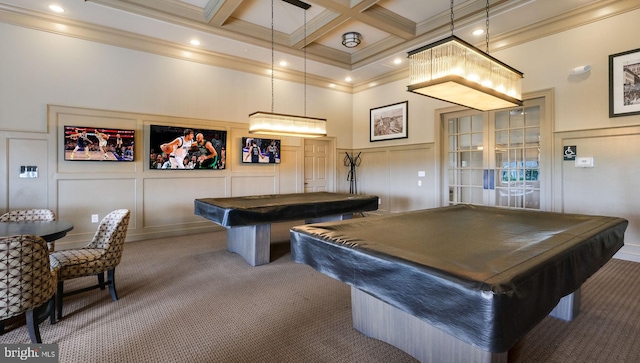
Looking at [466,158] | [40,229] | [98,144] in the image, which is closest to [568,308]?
[466,158]

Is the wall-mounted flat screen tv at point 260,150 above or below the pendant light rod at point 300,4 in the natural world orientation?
below

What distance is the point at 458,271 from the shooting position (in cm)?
130

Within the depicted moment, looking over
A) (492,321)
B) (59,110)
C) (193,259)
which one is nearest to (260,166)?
(193,259)

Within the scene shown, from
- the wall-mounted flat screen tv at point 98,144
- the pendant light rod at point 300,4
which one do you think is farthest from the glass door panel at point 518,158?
the wall-mounted flat screen tv at point 98,144

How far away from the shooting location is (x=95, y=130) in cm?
478

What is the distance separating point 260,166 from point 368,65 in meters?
3.20

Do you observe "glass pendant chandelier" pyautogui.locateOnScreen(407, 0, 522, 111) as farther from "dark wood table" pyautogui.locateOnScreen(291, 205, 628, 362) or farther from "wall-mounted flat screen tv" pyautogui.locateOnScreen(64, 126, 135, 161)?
"wall-mounted flat screen tv" pyautogui.locateOnScreen(64, 126, 135, 161)

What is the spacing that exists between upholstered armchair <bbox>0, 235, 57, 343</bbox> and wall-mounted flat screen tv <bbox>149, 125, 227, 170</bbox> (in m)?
3.53

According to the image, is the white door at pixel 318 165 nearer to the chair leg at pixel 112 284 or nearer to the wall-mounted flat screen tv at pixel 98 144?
the wall-mounted flat screen tv at pixel 98 144

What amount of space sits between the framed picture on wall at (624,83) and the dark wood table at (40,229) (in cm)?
645

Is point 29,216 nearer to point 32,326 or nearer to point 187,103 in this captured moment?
point 32,326

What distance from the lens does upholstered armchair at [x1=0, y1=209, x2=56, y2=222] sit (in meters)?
3.22

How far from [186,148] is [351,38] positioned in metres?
3.65

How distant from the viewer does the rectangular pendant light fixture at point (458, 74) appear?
94.8 inches
